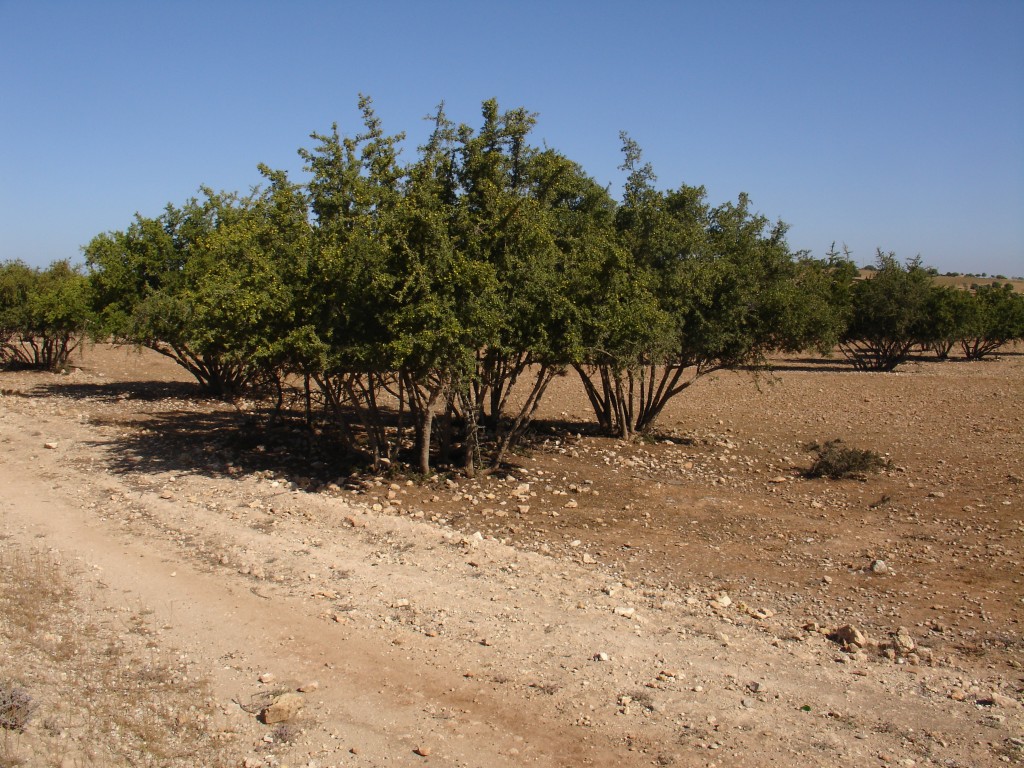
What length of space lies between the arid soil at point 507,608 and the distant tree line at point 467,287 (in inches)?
73.0

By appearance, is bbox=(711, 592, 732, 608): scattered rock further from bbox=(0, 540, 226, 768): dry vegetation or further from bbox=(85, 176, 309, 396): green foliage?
bbox=(85, 176, 309, 396): green foliage

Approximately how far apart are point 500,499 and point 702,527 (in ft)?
10.6

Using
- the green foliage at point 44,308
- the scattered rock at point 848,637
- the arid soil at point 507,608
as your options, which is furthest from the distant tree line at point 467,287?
the scattered rock at point 848,637

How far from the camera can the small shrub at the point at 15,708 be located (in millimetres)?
6035

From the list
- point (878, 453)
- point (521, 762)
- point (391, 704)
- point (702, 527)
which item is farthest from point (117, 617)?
point (878, 453)

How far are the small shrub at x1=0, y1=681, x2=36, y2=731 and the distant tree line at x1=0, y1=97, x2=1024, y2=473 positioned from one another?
644 centimetres

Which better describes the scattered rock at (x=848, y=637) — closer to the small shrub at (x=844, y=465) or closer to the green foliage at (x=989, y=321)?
the small shrub at (x=844, y=465)

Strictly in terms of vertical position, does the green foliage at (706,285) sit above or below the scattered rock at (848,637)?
above

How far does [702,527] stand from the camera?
12211mm

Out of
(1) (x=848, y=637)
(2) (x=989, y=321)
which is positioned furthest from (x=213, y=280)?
(2) (x=989, y=321)

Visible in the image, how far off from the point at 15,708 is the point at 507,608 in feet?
14.8

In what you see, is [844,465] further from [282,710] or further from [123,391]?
[123,391]

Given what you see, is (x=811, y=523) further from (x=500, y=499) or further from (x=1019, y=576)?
(x=500, y=499)

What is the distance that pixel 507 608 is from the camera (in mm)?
8695
